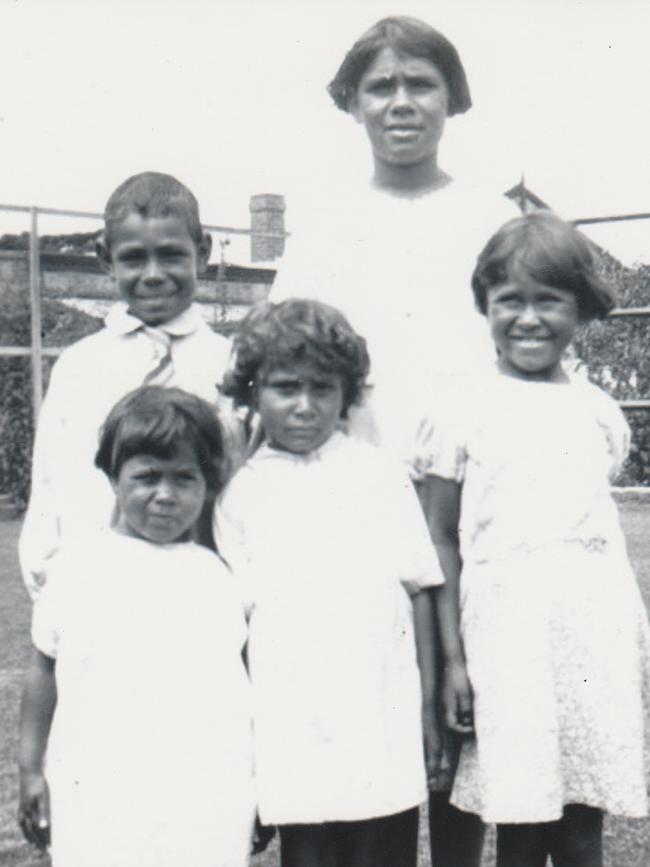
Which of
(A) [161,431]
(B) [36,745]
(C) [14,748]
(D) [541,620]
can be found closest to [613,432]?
(D) [541,620]

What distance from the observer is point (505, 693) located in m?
2.73

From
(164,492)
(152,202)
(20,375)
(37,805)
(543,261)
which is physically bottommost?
(37,805)

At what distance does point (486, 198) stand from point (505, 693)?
1.08m

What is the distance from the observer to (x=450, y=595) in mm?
2789

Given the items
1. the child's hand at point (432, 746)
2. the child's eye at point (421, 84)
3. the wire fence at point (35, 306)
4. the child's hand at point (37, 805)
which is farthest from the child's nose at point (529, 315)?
the wire fence at point (35, 306)

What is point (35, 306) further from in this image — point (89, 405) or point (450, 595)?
point (450, 595)

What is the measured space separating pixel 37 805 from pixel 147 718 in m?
0.30

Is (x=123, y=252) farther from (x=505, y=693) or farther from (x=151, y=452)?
(x=505, y=693)

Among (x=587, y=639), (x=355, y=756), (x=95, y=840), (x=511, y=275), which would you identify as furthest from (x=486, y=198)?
(x=95, y=840)

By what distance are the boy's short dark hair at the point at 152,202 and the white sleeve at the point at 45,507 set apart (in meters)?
0.33

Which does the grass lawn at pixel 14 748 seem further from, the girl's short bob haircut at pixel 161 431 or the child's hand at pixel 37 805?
the girl's short bob haircut at pixel 161 431

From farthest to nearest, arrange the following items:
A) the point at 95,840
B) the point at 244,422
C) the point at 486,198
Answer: the point at 486,198
the point at 244,422
the point at 95,840

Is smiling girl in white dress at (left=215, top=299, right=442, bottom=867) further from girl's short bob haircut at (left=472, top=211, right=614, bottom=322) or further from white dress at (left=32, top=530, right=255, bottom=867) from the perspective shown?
girl's short bob haircut at (left=472, top=211, right=614, bottom=322)

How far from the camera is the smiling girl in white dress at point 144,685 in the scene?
246 cm
